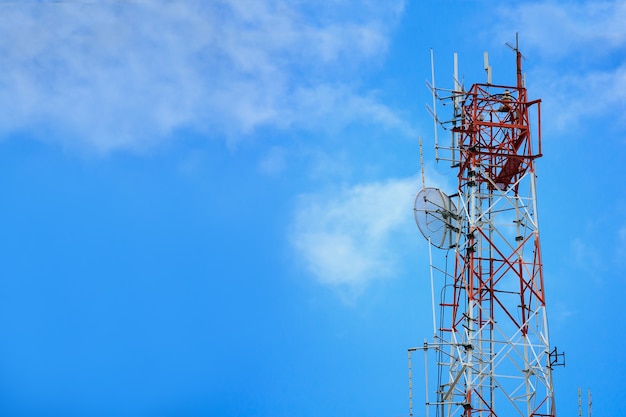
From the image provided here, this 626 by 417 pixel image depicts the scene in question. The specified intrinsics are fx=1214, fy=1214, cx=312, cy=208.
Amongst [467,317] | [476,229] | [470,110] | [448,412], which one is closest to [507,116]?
[470,110]

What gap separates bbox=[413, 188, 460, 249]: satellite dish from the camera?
42625mm

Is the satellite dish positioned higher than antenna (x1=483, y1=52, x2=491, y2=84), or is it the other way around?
antenna (x1=483, y1=52, x2=491, y2=84)

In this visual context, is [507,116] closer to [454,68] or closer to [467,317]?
[454,68]

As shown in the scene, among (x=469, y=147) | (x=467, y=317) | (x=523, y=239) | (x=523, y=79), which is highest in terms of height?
(x=523, y=79)

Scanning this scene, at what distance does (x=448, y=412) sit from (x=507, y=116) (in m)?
10.8

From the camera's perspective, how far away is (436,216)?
140ft

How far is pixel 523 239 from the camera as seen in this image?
1665 inches

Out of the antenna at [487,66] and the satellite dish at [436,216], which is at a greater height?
the antenna at [487,66]

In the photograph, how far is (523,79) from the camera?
4409 cm

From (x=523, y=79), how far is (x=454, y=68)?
254 cm

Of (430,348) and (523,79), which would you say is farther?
(523,79)

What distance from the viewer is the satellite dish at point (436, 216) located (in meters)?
42.6

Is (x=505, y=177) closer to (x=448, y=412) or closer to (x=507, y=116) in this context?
(x=507, y=116)

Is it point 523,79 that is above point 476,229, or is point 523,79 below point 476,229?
above
